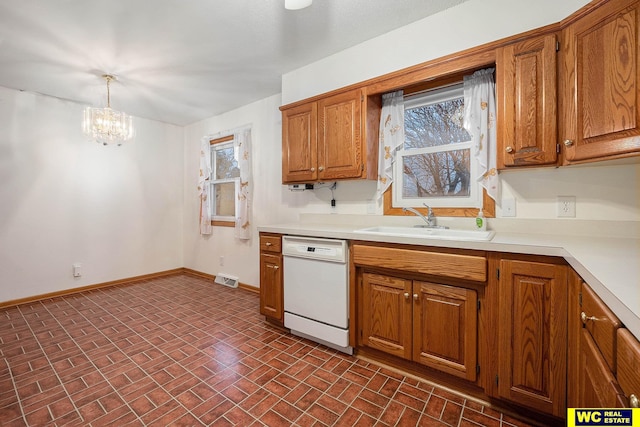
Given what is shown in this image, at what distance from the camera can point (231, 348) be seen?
7.40 ft

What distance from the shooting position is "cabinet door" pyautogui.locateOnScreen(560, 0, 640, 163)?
1192 mm

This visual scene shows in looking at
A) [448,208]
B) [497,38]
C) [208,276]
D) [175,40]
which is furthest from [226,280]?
[497,38]

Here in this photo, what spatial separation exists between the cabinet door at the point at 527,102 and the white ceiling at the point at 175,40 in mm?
645

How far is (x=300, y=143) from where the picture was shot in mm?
2680

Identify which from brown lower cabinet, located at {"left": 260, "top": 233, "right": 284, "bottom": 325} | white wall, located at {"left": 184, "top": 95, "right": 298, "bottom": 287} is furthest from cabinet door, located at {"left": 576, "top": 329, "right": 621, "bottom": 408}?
white wall, located at {"left": 184, "top": 95, "right": 298, "bottom": 287}

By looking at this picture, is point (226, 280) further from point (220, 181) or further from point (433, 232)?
point (433, 232)

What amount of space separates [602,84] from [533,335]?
1.24 m

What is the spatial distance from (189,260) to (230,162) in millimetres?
1853

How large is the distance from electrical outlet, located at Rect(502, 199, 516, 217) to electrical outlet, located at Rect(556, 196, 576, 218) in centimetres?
23

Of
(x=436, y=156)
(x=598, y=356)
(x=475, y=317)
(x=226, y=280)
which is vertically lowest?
(x=226, y=280)

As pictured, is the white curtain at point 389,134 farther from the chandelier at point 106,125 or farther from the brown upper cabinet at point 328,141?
the chandelier at point 106,125

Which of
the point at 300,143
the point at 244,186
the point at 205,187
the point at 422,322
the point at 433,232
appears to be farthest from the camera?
the point at 205,187

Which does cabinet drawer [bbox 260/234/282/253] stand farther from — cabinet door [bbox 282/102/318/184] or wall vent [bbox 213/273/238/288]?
wall vent [bbox 213/273/238/288]

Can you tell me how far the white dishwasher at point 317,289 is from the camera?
2.07m
